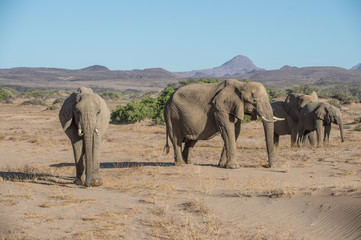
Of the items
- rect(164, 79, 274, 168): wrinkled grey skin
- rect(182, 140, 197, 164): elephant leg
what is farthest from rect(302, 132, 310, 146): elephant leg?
rect(182, 140, 197, 164): elephant leg

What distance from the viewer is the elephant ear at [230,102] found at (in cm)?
1277

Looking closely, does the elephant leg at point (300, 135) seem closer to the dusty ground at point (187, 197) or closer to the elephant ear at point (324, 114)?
the elephant ear at point (324, 114)

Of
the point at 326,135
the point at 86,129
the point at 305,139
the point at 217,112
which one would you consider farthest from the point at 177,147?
the point at 305,139

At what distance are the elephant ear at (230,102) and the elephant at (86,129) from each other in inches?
132

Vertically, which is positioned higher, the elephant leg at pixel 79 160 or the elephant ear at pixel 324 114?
the elephant ear at pixel 324 114

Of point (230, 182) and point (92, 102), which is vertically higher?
point (92, 102)

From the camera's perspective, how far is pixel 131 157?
16391 mm

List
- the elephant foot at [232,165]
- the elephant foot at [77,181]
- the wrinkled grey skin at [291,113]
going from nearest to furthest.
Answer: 1. the elephant foot at [77,181]
2. the elephant foot at [232,165]
3. the wrinkled grey skin at [291,113]

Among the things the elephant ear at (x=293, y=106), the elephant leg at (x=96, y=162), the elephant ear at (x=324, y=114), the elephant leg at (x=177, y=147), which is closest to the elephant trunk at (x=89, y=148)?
the elephant leg at (x=96, y=162)

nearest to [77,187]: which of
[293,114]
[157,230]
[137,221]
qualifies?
[137,221]

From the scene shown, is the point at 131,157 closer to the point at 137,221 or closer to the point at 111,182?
the point at 111,182

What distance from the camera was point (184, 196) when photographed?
9695 millimetres

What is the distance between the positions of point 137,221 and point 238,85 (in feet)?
21.0

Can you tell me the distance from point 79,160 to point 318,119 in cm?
1003
